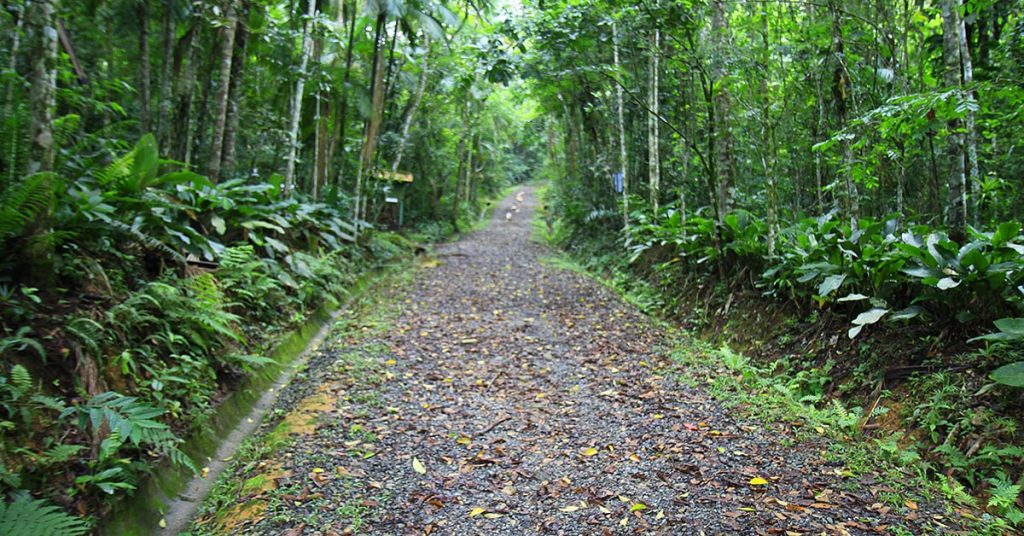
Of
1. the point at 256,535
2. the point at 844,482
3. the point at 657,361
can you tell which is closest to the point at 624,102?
the point at 657,361

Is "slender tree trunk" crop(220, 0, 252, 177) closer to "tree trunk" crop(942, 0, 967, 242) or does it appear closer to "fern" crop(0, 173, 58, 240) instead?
"fern" crop(0, 173, 58, 240)

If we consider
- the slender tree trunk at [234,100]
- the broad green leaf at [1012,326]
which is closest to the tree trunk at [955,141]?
the broad green leaf at [1012,326]

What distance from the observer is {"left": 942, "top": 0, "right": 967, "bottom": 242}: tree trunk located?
440 centimetres

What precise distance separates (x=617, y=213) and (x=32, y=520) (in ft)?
36.4

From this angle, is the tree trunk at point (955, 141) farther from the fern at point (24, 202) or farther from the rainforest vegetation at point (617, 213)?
the fern at point (24, 202)

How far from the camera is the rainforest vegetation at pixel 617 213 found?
320cm

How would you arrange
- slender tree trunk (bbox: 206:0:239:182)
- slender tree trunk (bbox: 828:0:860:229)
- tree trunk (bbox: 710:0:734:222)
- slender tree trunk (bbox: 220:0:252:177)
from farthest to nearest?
slender tree trunk (bbox: 220:0:252:177) < slender tree trunk (bbox: 206:0:239:182) < tree trunk (bbox: 710:0:734:222) < slender tree trunk (bbox: 828:0:860:229)

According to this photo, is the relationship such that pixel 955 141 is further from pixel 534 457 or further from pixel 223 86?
pixel 223 86

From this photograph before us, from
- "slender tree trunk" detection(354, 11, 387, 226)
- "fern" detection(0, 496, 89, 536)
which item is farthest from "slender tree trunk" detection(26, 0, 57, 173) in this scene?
"slender tree trunk" detection(354, 11, 387, 226)

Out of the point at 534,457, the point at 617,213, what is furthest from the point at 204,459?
the point at 617,213

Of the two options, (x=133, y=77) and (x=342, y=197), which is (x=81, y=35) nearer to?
(x=133, y=77)

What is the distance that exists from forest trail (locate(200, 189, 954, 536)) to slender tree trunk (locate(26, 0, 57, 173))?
2.32m

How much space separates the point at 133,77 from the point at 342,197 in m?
4.06

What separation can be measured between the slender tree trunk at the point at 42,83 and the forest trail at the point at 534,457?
7.62 feet
